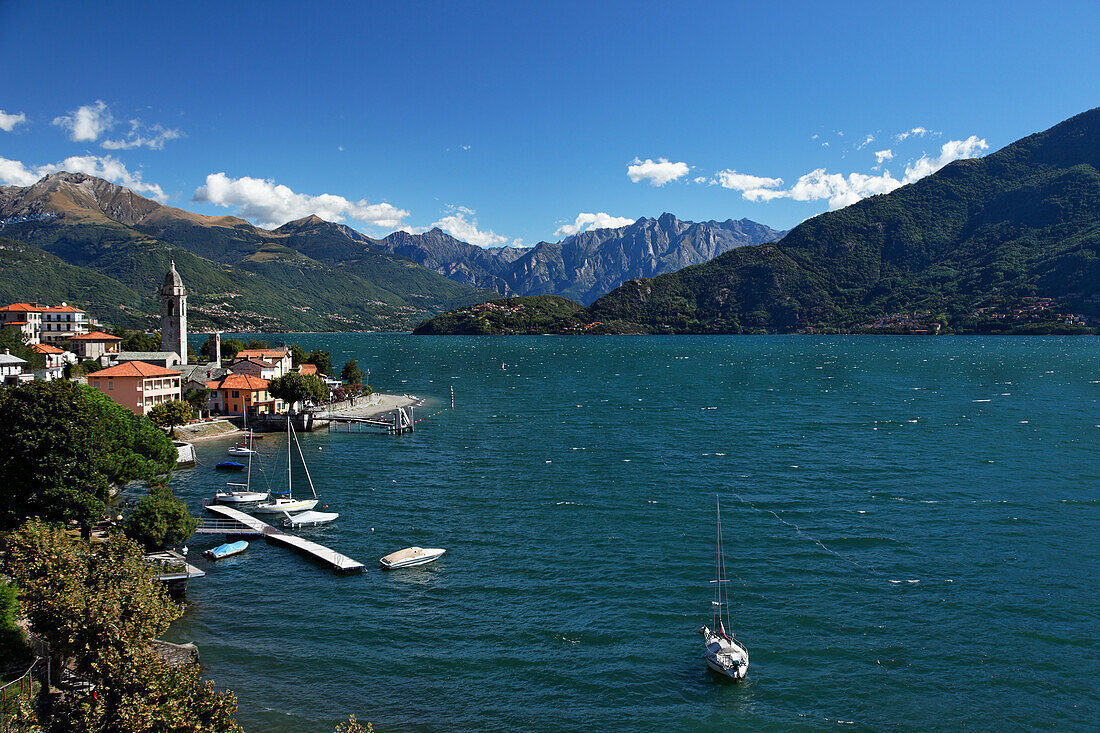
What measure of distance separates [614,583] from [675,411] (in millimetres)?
63981

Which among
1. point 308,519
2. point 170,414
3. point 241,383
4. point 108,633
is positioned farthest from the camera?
point 241,383

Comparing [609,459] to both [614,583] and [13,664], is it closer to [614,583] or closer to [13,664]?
[614,583]

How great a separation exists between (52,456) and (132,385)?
48.3 meters

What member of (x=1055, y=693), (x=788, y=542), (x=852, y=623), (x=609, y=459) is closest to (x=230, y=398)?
(x=609, y=459)

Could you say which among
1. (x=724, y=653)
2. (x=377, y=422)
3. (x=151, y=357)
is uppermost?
(x=151, y=357)

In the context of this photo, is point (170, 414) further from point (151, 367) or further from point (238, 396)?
point (238, 396)

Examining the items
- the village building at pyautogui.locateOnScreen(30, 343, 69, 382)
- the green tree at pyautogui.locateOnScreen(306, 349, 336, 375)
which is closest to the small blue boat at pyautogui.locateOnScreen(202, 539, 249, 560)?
the village building at pyautogui.locateOnScreen(30, 343, 69, 382)

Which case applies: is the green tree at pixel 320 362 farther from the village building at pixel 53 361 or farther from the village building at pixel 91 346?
the village building at pixel 53 361

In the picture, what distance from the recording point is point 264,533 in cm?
4544

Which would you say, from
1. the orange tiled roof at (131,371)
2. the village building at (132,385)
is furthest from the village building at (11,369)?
the village building at (132,385)

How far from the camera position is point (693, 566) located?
38375 mm

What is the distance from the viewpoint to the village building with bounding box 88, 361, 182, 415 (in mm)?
78062

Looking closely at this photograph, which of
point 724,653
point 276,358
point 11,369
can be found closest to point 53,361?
point 11,369

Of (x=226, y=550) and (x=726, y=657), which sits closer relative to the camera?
(x=726, y=657)
